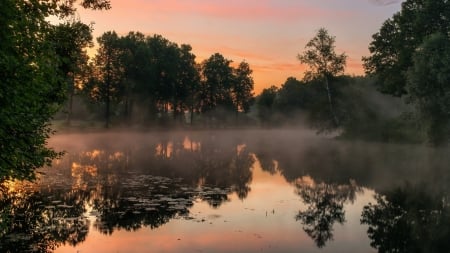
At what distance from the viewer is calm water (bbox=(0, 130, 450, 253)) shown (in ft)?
62.0

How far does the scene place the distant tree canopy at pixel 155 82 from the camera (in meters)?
113

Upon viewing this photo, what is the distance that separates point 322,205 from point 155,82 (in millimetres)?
105580

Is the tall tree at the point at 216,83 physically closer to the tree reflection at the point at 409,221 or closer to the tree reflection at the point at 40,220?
the tree reflection at the point at 409,221

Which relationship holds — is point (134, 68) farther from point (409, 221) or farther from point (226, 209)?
point (409, 221)

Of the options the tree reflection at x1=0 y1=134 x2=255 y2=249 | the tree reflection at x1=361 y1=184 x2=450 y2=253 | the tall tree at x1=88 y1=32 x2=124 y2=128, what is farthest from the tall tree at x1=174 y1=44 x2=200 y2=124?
the tree reflection at x1=361 y1=184 x2=450 y2=253

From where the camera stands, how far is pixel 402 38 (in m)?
76.2

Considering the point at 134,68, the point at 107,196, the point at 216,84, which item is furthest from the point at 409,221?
the point at 216,84

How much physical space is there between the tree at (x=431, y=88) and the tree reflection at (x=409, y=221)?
2326 centimetres

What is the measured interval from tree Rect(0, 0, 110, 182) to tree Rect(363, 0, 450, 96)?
53.5 meters

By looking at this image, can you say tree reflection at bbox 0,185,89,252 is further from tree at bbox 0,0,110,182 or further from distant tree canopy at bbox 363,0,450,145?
distant tree canopy at bbox 363,0,450,145

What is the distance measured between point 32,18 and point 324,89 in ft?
296

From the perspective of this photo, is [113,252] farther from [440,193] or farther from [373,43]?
[373,43]

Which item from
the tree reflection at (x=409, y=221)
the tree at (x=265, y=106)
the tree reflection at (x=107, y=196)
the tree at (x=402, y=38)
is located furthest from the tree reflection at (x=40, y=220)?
the tree at (x=265, y=106)

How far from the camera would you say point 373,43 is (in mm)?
84312
